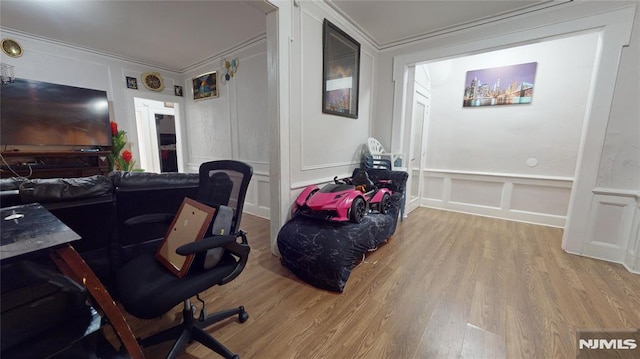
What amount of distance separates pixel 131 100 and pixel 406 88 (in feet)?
A: 15.6

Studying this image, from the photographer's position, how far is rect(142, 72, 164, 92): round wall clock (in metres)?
4.27

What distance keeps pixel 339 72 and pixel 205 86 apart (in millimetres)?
2841

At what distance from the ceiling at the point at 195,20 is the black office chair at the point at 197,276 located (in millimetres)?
1631

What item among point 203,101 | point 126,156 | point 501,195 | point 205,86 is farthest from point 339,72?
point 126,156

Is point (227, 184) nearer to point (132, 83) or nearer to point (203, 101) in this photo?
point (203, 101)

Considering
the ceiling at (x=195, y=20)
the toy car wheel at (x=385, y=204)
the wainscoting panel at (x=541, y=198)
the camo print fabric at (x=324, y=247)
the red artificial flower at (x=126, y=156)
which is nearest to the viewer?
the camo print fabric at (x=324, y=247)

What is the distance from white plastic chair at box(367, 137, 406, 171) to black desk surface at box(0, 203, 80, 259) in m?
3.20

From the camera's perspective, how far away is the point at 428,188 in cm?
424

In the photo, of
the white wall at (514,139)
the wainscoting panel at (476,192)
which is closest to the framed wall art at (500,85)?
the white wall at (514,139)

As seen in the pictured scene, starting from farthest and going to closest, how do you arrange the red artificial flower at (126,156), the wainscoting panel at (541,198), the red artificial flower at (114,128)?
the red artificial flower at (126,156)
the red artificial flower at (114,128)
the wainscoting panel at (541,198)

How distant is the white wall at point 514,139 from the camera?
3.08 metres

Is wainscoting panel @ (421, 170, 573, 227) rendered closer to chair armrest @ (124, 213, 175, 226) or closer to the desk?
chair armrest @ (124, 213, 175, 226)

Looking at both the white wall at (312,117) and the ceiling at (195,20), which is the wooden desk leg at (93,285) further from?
the ceiling at (195,20)

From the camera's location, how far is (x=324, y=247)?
1854 millimetres
